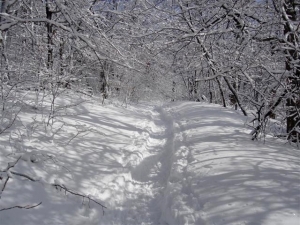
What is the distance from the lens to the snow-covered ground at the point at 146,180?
3.44m

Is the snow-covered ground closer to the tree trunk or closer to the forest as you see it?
the forest

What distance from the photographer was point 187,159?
5.98m

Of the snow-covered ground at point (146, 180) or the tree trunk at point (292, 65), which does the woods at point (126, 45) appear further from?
the snow-covered ground at point (146, 180)

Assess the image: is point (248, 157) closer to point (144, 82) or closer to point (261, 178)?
point (261, 178)

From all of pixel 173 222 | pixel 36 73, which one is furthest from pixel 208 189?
pixel 36 73

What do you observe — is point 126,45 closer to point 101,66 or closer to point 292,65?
point 101,66

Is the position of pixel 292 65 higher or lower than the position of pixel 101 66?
higher

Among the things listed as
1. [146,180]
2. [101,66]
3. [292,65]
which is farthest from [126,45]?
[292,65]

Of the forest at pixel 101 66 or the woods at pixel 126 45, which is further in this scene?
the woods at pixel 126 45

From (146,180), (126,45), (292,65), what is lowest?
(146,180)

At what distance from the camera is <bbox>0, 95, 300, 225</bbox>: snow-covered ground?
3.44 metres

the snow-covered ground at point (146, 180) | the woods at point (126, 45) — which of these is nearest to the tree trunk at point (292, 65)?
the woods at point (126, 45)

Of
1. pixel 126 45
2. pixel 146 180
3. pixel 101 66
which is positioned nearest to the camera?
pixel 101 66

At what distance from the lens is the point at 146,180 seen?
17.1ft
